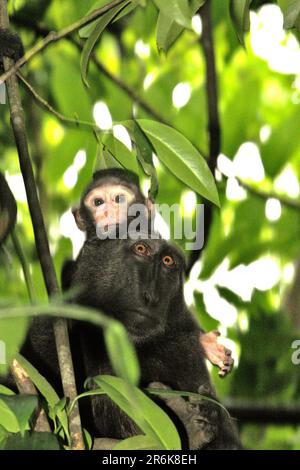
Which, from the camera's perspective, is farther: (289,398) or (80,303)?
(289,398)

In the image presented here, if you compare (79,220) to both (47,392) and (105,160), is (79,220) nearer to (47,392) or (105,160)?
(105,160)

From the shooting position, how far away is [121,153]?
74.2 inches

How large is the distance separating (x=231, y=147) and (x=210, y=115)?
8.8 inches

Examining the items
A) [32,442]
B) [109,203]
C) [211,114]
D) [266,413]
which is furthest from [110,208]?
[32,442]

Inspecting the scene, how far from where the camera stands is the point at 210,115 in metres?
3.32

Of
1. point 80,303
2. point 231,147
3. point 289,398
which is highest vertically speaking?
point 231,147

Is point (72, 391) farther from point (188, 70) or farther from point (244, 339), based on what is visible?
point (188, 70)

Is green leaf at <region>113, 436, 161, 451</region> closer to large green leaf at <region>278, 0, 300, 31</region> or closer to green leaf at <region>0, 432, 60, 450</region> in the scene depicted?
green leaf at <region>0, 432, 60, 450</region>

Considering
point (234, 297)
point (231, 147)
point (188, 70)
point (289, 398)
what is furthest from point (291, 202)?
point (188, 70)

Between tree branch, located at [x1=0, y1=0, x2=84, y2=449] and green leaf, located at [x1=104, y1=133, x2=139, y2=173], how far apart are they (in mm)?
326

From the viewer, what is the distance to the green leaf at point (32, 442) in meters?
1.24

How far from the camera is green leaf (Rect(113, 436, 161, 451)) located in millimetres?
1349

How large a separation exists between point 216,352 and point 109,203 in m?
0.57
